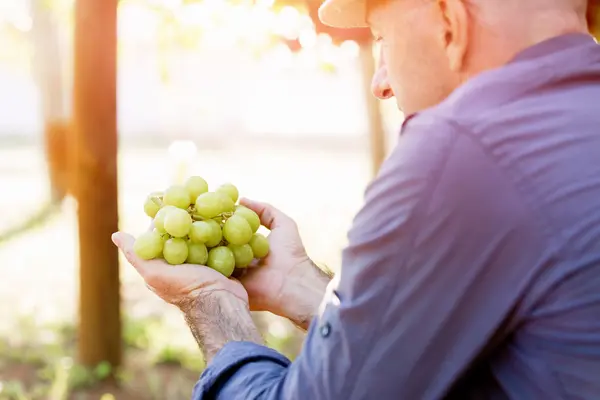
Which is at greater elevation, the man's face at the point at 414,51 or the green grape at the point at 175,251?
the man's face at the point at 414,51

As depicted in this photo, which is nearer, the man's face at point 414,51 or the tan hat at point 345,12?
the man's face at point 414,51

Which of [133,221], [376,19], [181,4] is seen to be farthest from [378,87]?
[133,221]

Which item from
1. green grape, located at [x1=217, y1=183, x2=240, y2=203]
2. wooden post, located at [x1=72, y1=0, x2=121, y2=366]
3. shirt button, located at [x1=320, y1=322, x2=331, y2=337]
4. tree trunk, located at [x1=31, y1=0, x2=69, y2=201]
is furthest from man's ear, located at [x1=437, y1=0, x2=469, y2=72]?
tree trunk, located at [x1=31, y1=0, x2=69, y2=201]

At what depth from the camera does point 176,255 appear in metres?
1.85

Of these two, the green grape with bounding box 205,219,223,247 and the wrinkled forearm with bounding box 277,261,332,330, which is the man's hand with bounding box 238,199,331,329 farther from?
the green grape with bounding box 205,219,223,247

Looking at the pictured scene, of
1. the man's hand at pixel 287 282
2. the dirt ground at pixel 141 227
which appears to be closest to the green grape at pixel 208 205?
the man's hand at pixel 287 282

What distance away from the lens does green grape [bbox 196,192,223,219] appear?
193 centimetres

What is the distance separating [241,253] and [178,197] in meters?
0.22

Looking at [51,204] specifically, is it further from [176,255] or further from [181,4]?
[176,255]

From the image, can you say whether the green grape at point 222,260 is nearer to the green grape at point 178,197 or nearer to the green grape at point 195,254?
the green grape at point 195,254

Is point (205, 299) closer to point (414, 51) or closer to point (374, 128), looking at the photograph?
point (414, 51)

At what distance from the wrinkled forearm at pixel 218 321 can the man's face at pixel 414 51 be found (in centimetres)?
62

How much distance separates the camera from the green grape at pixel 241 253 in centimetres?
197

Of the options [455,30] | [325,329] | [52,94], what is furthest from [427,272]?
[52,94]
